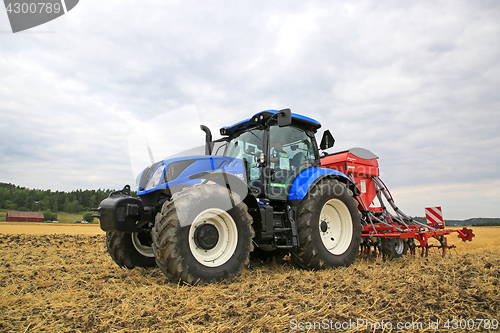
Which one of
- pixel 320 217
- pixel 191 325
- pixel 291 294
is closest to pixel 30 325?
pixel 191 325

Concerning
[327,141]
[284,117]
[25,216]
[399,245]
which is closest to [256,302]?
[284,117]

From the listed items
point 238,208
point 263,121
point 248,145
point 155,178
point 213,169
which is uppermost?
point 263,121

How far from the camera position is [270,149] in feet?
17.0

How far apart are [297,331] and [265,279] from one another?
173cm

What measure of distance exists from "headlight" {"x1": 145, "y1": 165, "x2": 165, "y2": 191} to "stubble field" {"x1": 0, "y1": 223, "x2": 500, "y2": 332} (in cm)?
123

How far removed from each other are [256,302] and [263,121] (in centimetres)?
305

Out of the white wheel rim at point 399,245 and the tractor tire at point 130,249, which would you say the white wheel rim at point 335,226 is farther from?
the tractor tire at point 130,249

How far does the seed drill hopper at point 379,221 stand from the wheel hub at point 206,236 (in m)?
3.61

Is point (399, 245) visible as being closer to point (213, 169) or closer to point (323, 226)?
point (323, 226)

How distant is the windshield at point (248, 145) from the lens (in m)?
5.24

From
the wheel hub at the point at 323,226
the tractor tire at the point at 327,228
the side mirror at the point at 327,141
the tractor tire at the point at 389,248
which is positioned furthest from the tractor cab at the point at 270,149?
the tractor tire at the point at 389,248

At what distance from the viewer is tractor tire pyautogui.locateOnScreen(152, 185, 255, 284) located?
3.44 metres

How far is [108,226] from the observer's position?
3.97 m

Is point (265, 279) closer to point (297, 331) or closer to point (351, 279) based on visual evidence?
point (351, 279)
